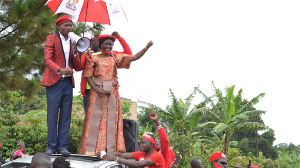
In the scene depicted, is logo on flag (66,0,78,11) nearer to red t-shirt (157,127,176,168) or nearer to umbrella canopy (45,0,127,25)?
umbrella canopy (45,0,127,25)

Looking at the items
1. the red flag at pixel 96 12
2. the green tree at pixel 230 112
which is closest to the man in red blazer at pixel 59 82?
the red flag at pixel 96 12

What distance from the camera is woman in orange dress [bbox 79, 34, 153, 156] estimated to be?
5801 mm

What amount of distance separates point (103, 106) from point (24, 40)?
5.75 m

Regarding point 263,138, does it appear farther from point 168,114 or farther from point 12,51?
point 12,51

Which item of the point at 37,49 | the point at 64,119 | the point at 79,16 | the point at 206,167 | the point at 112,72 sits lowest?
the point at 206,167

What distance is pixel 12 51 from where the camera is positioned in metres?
10.8

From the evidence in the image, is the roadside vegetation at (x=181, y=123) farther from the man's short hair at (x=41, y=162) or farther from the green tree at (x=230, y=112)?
the man's short hair at (x=41, y=162)

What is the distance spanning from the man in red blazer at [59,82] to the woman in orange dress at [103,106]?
0.30 meters

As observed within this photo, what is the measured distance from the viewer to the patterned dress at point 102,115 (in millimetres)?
5793

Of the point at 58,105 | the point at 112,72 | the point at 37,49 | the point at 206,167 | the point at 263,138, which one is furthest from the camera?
the point at 263,138

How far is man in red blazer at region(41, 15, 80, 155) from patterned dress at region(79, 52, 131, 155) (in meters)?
0.30

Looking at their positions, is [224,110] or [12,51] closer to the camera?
[12,51]

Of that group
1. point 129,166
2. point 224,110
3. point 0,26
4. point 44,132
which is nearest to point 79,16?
point 129,166

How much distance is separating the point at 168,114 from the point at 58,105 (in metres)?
14.4
